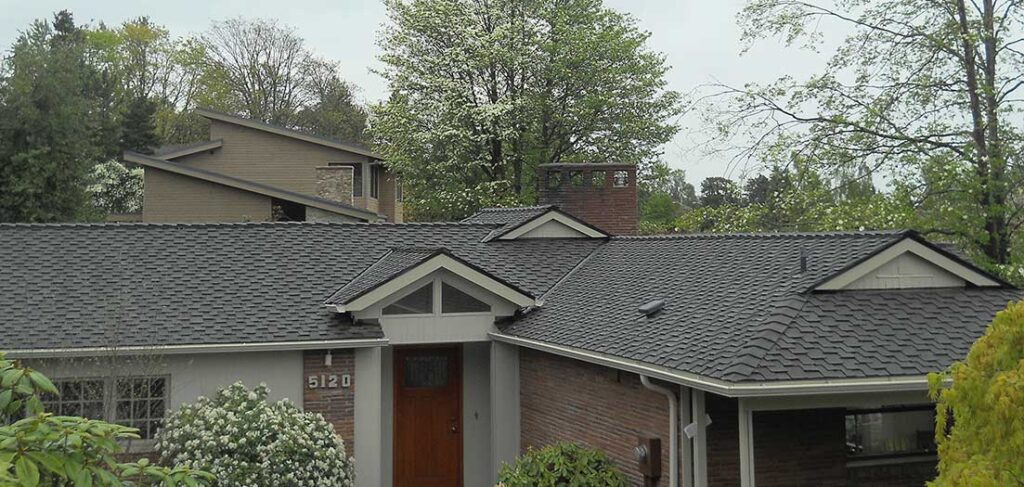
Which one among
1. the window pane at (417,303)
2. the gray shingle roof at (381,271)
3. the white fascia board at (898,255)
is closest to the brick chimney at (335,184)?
the gray shingle roof at (381,271)

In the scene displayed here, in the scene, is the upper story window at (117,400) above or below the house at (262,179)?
below

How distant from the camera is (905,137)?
713 inches

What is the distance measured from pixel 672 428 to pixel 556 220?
7298 millimetres

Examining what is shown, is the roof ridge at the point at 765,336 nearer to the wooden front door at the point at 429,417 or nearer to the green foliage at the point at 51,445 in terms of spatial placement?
the green foliage at the point at 51,445

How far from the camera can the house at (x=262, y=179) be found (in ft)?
82.1

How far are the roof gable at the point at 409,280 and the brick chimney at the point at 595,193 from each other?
5.30 metres

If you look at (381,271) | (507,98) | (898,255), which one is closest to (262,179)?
(507,98)

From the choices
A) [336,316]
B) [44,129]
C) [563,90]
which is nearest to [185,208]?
[44,129]

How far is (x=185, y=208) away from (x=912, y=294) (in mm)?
20154

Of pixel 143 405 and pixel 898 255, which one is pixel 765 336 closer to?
pixel 898 255

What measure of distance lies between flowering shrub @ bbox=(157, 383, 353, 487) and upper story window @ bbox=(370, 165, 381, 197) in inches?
895

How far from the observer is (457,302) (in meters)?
13.1

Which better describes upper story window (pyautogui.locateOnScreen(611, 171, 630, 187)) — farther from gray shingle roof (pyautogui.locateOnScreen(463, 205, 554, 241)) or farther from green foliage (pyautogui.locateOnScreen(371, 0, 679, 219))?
green foliage (pyautogui.locateOnScreen(371, 0, 679, 219))

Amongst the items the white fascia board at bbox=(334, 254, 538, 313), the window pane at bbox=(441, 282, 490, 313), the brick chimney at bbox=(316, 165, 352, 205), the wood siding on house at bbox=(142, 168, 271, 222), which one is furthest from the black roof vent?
the brick chimney at bbox=(316, 165, 352, 205)
